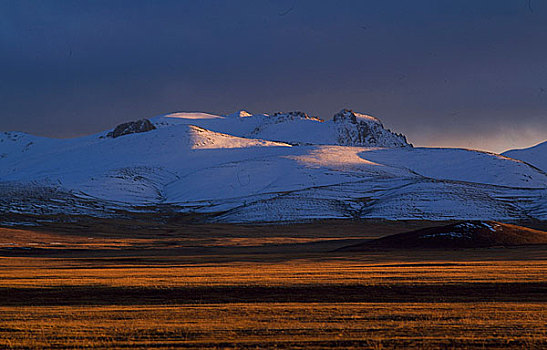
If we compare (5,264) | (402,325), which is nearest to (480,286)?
(402,325)

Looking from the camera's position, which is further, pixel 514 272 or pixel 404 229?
pixel 404 229

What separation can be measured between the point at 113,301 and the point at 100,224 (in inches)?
4134

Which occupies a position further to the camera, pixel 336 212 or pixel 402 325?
pixel 336 212

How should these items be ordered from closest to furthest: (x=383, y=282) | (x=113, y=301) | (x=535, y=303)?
(x=535, y=303)
(x=113, y=301)
(x=383, y=282)

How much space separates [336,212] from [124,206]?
6140 centimetres

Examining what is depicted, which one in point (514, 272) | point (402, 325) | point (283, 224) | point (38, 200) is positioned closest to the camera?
point (402, 325)

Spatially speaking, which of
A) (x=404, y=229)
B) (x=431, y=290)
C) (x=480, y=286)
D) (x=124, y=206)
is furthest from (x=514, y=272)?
(x=124, y=206)

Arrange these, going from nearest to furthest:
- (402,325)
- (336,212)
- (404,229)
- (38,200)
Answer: (402,325) → (404,229) → (336,212) → (38,200)

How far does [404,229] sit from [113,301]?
103542mm

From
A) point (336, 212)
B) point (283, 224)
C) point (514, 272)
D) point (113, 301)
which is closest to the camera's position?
point (113, 301)

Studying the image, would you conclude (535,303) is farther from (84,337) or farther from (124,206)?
(124,206)

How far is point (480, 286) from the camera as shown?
33094 mm

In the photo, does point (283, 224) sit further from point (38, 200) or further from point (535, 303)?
point (535, 303)

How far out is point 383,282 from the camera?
34.4m
